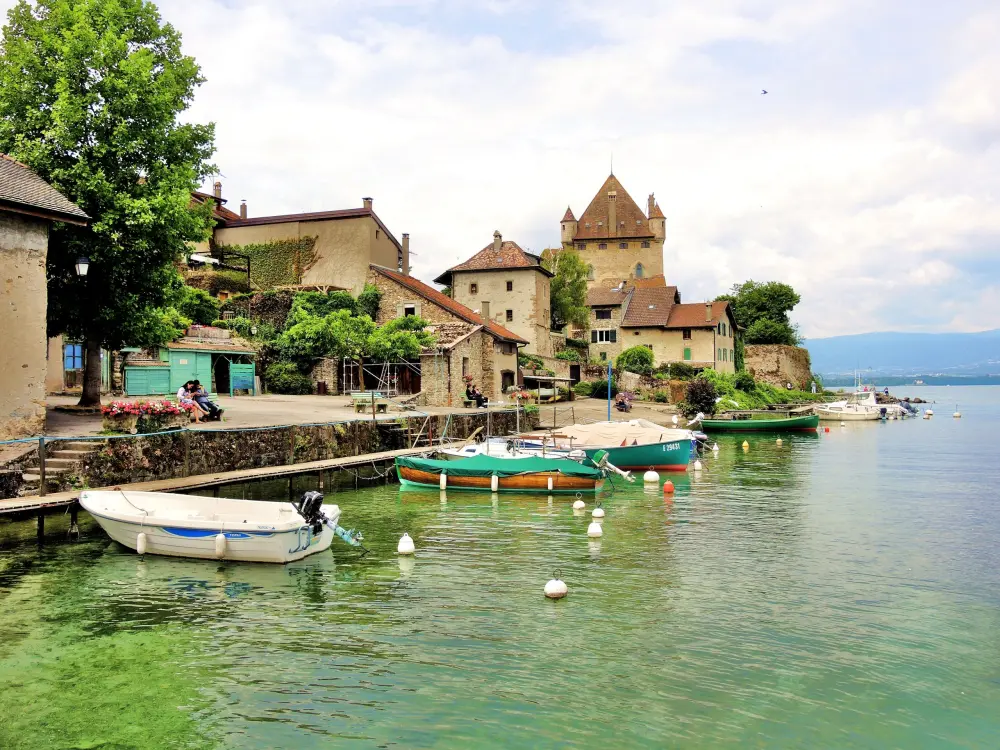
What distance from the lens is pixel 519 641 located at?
450 inches

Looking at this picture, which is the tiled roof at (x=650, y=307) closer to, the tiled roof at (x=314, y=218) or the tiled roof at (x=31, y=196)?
the tiled roof at (x=314, y=218)

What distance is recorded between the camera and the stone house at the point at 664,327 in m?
68.9

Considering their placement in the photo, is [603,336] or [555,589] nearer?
[555,589]

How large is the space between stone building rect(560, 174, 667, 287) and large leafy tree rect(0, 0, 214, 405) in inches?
3199

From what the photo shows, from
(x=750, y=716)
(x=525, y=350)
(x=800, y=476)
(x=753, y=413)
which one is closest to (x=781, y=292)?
(x=753, y=413)

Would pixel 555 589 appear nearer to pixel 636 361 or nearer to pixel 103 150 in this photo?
pixel 103 150

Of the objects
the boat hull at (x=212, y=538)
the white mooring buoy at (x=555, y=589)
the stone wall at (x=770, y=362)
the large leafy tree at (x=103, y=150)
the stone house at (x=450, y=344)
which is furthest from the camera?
the stone wall at (x=770, y=362)

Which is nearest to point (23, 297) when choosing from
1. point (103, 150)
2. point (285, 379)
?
point (103, 150)

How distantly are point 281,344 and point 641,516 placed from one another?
27307mm

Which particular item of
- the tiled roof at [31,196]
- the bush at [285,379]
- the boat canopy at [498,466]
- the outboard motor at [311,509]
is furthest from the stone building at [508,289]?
the outboard motor at [311,509]

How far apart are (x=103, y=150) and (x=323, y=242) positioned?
26962mm

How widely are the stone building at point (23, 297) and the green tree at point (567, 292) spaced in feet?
154

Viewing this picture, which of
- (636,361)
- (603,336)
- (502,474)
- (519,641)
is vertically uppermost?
(603,336)

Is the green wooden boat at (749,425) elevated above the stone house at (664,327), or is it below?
below
